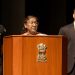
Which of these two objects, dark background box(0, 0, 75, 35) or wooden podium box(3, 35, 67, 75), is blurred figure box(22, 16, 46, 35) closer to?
wooden podium box(3, 35, 67, 75)

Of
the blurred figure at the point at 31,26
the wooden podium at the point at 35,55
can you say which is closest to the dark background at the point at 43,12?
the blurred figure at the point at 31,26

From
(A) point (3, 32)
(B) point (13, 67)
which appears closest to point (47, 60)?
(B) point (13, 67)

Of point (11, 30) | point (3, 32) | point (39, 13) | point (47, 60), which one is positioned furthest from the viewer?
point (39, 13)

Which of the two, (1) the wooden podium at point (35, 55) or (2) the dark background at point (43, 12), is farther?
(2) the dark background at point (43, 12)

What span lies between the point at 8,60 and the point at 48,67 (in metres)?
0.42

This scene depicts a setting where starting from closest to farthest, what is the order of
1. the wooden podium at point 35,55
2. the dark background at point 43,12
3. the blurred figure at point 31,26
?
the wooden podium at point 35,55 → the blurred figure at point 31,26 → the dark background at point 43,12

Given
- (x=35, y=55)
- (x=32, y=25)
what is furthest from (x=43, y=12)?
(x=35, y=55)

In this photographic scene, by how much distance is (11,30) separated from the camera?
729 cm

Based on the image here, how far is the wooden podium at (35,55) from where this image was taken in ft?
15.0

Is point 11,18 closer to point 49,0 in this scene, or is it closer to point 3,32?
point 49,0

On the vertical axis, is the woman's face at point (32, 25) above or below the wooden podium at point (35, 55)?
above

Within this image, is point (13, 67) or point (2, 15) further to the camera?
point (2, 15)

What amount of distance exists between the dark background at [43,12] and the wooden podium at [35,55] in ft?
9.03

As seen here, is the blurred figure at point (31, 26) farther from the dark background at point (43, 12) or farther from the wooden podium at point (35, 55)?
the dark background at point (43, 12)
